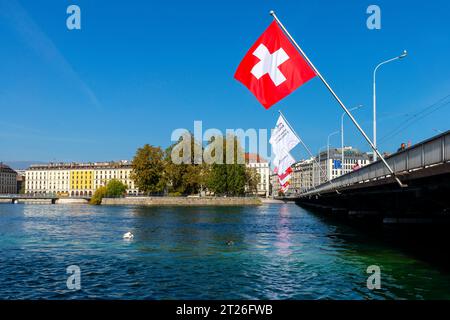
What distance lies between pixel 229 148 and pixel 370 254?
126m

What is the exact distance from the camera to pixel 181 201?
532 feet

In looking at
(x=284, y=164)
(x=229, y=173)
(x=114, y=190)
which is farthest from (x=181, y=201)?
(x=284, y=164)

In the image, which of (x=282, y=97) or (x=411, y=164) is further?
(x=411, y=164)

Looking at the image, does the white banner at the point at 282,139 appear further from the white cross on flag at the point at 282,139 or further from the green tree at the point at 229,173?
the green tree at the point at 229,173

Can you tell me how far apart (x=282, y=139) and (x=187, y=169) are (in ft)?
430

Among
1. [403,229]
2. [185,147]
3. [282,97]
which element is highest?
[185,147]

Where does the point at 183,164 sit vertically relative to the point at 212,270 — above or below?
above

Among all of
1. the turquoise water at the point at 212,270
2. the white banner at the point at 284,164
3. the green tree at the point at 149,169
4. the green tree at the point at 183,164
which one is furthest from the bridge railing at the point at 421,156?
the green tree at the point at 183,164

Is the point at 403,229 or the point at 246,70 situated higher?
the point at 246,70

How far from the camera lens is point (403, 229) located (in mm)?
49188

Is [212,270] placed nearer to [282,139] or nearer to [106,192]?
[282,139]
